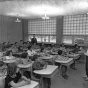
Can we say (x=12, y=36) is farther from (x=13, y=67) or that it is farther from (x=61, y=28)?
(x=13, y=67)

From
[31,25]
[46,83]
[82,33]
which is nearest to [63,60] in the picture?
[46,83]

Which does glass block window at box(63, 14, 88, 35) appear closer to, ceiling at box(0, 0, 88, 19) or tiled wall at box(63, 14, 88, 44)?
tiled wall at box(63, 14, 88, 44)

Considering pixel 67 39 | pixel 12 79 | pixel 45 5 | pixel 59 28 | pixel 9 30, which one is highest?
pixel 45 5

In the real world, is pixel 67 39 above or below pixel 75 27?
below

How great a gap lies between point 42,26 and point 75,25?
2967mm

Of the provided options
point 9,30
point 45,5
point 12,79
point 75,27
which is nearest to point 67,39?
point 75,27

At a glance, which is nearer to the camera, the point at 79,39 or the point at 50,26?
the point at 79,39

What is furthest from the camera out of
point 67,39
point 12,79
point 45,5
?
point 67,39

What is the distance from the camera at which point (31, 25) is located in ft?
35.4

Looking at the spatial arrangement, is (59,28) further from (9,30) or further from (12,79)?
(12,79)

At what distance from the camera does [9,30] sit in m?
9.61

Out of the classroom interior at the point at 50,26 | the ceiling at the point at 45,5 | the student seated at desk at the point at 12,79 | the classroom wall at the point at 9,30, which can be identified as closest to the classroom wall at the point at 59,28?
the classroom interior at the point at 50,26

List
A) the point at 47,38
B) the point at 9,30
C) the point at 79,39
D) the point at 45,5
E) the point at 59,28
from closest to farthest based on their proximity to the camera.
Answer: the point at 45,5 → the point at 79,39 → the point at 59,28 → the point at 9,30 → the point at 47,38

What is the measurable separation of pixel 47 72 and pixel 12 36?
7.74 metres
